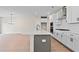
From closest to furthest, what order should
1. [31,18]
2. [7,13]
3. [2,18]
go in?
1. [2,18]
2. [7,13]
3. [31,18]

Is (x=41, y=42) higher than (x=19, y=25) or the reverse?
the reverse

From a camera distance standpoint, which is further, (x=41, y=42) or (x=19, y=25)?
(x=19, y=25)

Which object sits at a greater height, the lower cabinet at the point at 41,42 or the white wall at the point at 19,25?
the white wall at the point at 19,25

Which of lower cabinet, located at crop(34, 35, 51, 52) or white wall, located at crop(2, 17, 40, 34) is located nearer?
lower cabinet, located at crop(34, 35, 51, 52)

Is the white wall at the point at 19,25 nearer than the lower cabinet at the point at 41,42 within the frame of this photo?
No

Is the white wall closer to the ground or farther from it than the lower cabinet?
farther from it
